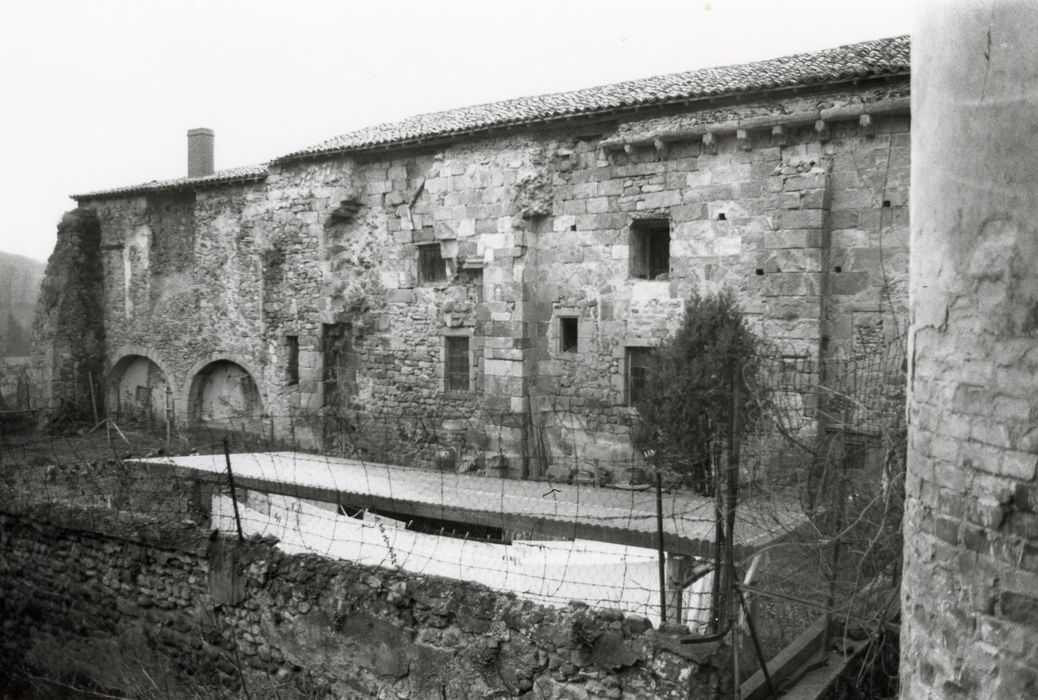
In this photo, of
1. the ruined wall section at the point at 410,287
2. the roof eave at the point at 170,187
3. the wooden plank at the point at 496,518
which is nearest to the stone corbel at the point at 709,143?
the ruined wall section at the point at 410,287

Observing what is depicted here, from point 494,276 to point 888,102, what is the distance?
19.9 ft

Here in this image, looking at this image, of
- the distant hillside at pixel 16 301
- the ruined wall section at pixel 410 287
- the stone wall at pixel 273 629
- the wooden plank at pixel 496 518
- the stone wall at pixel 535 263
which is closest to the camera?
the stone wall at pixel 273 629

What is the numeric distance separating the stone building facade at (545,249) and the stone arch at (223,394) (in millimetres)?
105

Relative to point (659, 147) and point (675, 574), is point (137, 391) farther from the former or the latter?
point (675, 574)

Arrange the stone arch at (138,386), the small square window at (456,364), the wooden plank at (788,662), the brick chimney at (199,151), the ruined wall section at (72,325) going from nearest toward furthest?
Answer: the wooden plank at (788,662) < the small square window at (456,364) < the stone arch at (138,386) < the ruined wall section at (72,325) < the brick chimney at (199,151)

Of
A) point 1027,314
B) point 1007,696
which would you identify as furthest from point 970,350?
point 1007,696

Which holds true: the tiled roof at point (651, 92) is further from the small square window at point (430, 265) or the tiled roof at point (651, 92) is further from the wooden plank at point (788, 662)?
the wooden plank at point (788, 662)

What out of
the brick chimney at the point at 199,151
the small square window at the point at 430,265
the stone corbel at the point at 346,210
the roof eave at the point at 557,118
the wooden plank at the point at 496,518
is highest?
the brick chimney at the point at 199,151

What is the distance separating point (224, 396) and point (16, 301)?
15818 mm

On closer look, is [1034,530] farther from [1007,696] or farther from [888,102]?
[888,102]

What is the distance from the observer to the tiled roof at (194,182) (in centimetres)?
1736

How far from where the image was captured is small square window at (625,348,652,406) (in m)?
12.4

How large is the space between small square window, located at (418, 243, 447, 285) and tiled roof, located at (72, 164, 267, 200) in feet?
14.6

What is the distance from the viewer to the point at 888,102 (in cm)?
998
